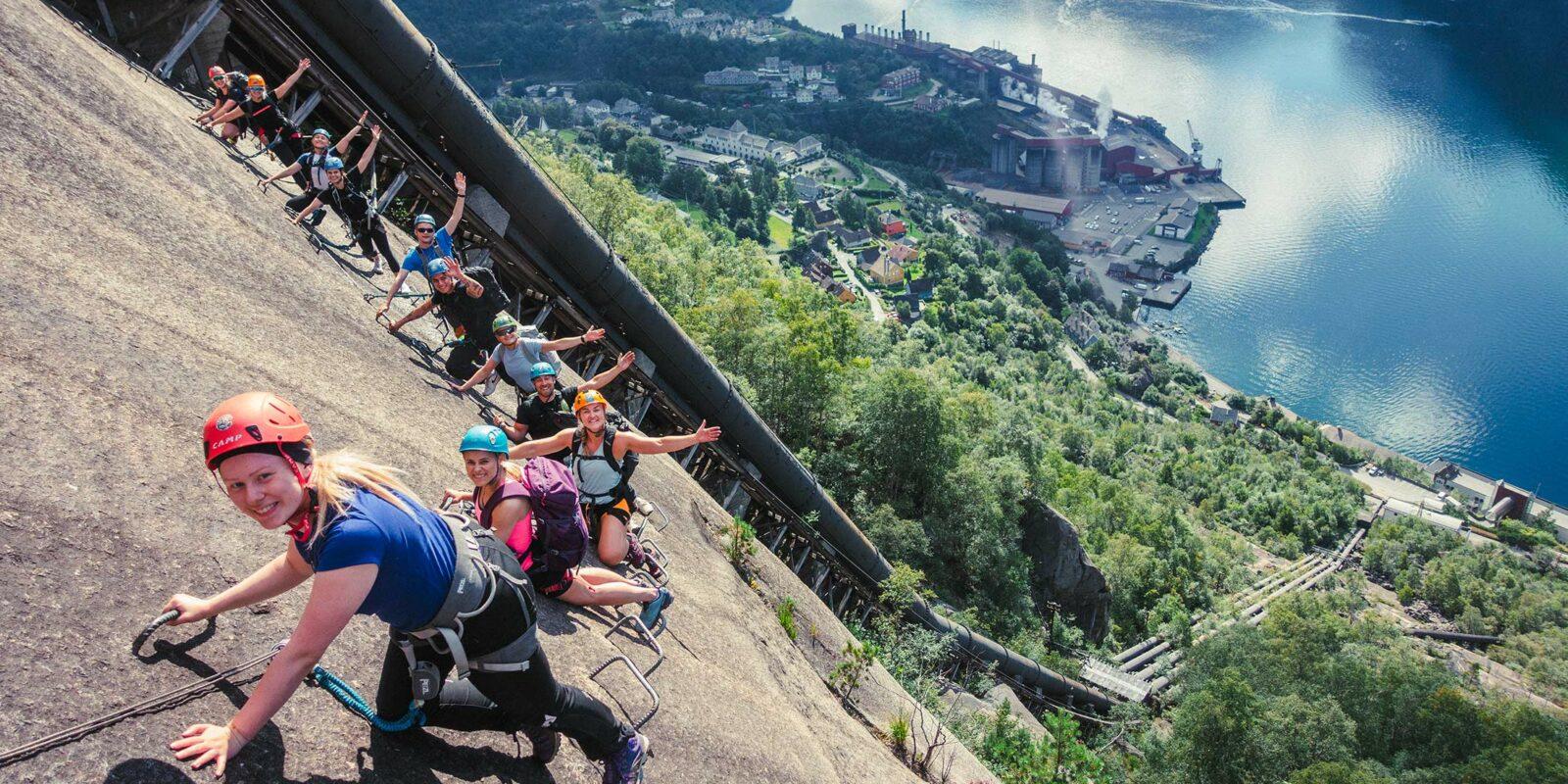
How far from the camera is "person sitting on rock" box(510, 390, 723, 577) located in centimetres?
694

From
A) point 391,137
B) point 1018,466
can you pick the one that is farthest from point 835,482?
point 391,137

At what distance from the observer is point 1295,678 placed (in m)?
30.8

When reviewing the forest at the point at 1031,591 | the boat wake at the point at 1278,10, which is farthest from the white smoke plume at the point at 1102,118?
the forest at the point at 1031,591

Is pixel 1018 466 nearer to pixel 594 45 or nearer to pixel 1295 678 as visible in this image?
pixel 1295 678

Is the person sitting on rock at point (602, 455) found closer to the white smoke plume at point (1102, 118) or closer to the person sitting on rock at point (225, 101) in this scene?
the person sitting on rock at point (225, 101)

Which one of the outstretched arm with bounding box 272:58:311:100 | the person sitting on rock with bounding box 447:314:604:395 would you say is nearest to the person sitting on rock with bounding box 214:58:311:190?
the outstretched arm with bounding box 272:58:311:100

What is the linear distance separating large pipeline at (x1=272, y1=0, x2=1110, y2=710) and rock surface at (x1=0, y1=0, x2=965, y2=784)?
9.37 feet

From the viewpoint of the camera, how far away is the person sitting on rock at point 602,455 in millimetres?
6938

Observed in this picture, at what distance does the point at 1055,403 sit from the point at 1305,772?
48312mm

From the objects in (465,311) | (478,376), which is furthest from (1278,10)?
(478,376)

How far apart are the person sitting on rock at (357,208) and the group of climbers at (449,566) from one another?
195 inches

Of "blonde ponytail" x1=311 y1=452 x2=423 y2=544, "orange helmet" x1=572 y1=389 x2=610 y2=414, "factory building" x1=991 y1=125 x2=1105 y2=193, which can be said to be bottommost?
"orange helmet" x1=572 y1=389 x2=610 y2=414

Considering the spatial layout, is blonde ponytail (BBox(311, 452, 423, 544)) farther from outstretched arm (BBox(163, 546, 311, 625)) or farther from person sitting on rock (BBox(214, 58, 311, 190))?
person sitting on rock (BBox(214, 58, 311, 190))

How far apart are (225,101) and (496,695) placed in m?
9.70
